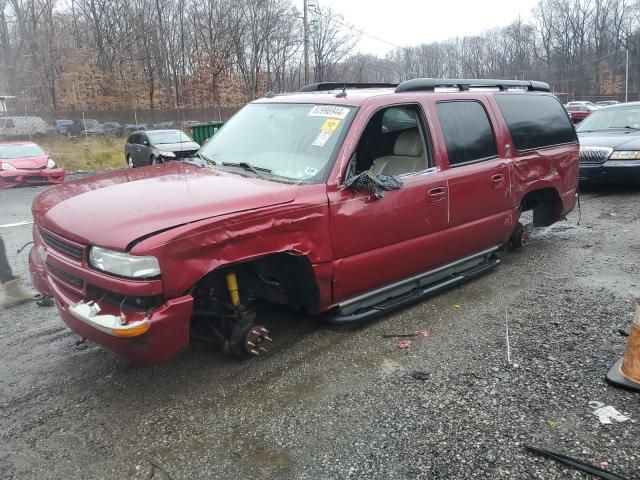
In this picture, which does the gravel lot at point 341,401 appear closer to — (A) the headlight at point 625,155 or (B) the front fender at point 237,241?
(B) the front fender at point 237,241

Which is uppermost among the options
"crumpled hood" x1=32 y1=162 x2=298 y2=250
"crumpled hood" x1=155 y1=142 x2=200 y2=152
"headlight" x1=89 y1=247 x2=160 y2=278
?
"crumpled hood" x1=155 y1=142 x2=200 y2=152

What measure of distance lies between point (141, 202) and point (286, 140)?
136 centimetres

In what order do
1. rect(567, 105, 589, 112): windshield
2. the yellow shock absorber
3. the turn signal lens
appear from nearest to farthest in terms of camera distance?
the turn signal lens → the yellow shock absorber → rect(567, 105, 589, 112): windshield

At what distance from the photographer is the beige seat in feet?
14.5

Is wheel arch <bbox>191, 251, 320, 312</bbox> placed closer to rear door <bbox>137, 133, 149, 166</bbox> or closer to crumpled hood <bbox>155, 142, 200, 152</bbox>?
crumpled hood <bbox>155, 142, 200, 152</bbox>

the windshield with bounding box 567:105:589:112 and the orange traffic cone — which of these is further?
the windshield with bounding box 567:105:589:112

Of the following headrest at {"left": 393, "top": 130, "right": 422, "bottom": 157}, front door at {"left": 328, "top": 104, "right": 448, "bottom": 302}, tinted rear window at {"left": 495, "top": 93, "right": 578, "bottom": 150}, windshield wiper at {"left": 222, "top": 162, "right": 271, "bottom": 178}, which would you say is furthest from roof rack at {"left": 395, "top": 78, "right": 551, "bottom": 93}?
windshield wiper at {"left": 222, "top": 162, "right": 271, "bottom": 178}

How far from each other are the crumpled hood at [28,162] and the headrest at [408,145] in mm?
13778

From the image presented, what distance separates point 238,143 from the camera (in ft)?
14.3

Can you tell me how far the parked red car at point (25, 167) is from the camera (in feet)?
48.4

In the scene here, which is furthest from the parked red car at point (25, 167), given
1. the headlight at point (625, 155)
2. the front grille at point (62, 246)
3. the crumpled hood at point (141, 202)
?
the headlight at point (625, 155)

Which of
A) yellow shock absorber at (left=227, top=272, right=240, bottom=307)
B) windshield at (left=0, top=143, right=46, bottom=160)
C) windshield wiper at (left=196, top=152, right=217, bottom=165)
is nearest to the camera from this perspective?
yellow shock absorber at (left=227, top=272, right=240, bottom=307)

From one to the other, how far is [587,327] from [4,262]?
208 inches

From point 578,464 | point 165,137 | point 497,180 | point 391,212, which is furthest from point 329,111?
point 165,137
